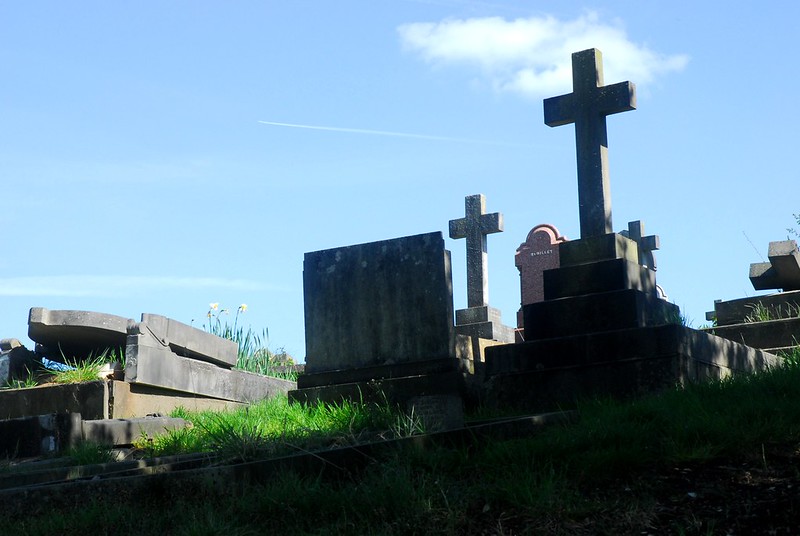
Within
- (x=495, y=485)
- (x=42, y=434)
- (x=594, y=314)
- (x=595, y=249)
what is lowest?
(x=495, y=485)

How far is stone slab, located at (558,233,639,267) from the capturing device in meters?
8.33

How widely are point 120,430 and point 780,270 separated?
723cm

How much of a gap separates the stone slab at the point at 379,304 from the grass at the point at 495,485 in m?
2.70

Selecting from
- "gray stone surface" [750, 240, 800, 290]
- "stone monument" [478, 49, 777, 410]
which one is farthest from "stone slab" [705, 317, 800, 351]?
"gray stone surface" [750, 240, 800, 290]

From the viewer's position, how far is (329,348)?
848cm

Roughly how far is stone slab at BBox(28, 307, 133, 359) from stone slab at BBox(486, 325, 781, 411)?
4115mm

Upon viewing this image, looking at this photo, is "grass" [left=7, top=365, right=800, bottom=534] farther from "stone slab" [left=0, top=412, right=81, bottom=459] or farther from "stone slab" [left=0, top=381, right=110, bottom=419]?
"stone slab" [left=0, top=381, right=110, bottom=419]

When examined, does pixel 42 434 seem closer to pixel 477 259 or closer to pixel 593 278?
pixel 593 278

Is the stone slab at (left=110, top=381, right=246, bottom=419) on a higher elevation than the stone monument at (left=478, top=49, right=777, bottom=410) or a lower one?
lower

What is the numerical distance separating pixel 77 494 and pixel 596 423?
9.09 ft

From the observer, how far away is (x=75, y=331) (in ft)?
32.4

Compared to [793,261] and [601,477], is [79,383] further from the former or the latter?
[793,261]

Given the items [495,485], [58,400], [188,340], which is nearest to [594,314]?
[495,485]

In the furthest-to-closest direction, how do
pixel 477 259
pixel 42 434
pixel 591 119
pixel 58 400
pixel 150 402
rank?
pixel 477 259 < pixel 150 402 < pixel 58 400 < pixel 591 119 < pixel 42 434
